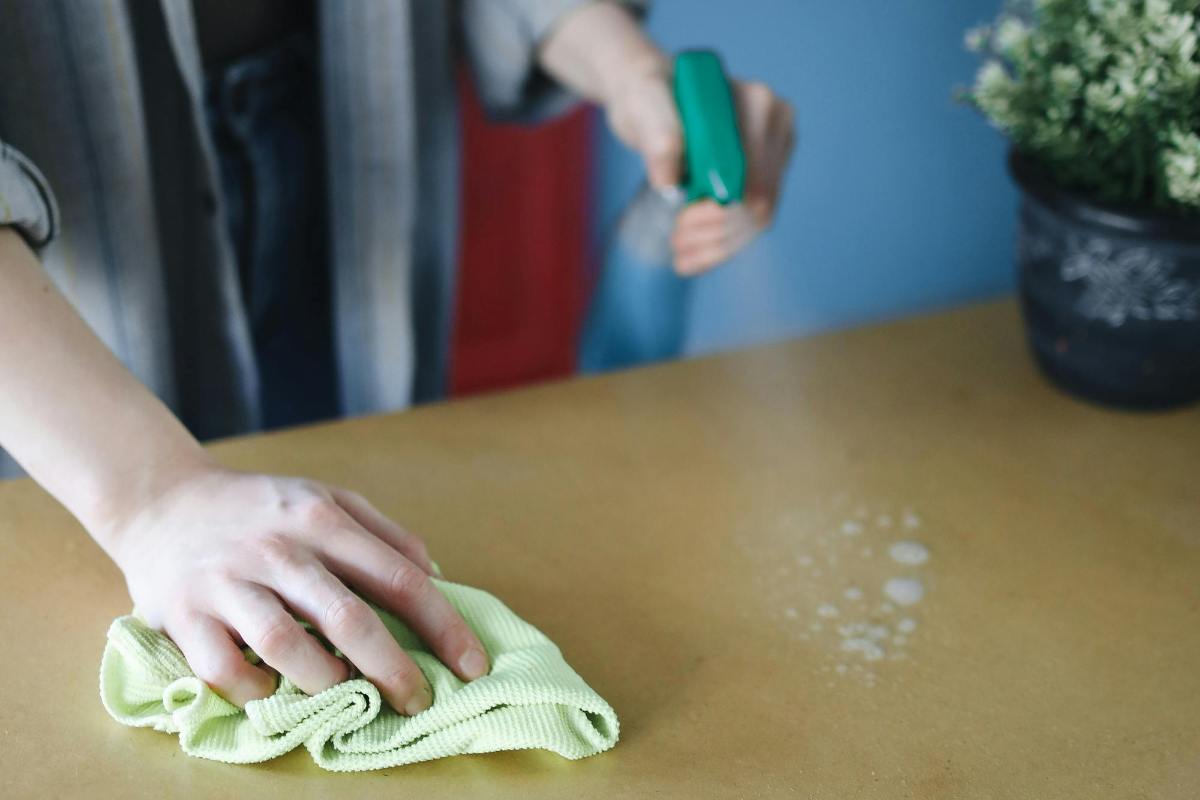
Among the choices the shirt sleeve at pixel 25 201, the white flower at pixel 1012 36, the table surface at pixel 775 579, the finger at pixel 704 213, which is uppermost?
the white flower at pixel 1012 36

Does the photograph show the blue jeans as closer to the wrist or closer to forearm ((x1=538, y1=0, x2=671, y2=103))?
forearm ((x1=538, y1=0, x2=671, y2=103))

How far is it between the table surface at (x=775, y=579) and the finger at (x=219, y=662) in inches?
1.3

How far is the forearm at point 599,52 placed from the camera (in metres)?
0.82

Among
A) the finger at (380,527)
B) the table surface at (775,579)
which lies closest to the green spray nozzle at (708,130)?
the table surface at (775,579)

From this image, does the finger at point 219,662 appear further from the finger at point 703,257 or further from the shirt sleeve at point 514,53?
the shirt sleeve at point 514,53

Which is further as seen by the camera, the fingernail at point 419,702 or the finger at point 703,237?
the finger at point 703,237

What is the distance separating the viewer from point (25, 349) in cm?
55

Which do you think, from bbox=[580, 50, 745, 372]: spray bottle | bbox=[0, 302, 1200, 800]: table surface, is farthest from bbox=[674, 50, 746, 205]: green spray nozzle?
bbox=[0, 302, 1200, 800]: table surface

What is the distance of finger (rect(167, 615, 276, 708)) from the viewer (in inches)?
19.6

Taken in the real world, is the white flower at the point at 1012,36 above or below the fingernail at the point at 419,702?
above

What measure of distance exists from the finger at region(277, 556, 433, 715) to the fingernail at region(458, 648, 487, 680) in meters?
0.02

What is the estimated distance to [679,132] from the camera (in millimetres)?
744

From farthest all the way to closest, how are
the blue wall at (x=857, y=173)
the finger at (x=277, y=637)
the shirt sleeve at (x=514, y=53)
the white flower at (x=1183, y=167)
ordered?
the blue wall at (x=857, y=173)
the shirt sleeve at (x=514, y=53)
the white flower at (x=1183, y=167)
the finger at (x=277, y=637)

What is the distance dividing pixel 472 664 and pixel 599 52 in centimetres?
51
